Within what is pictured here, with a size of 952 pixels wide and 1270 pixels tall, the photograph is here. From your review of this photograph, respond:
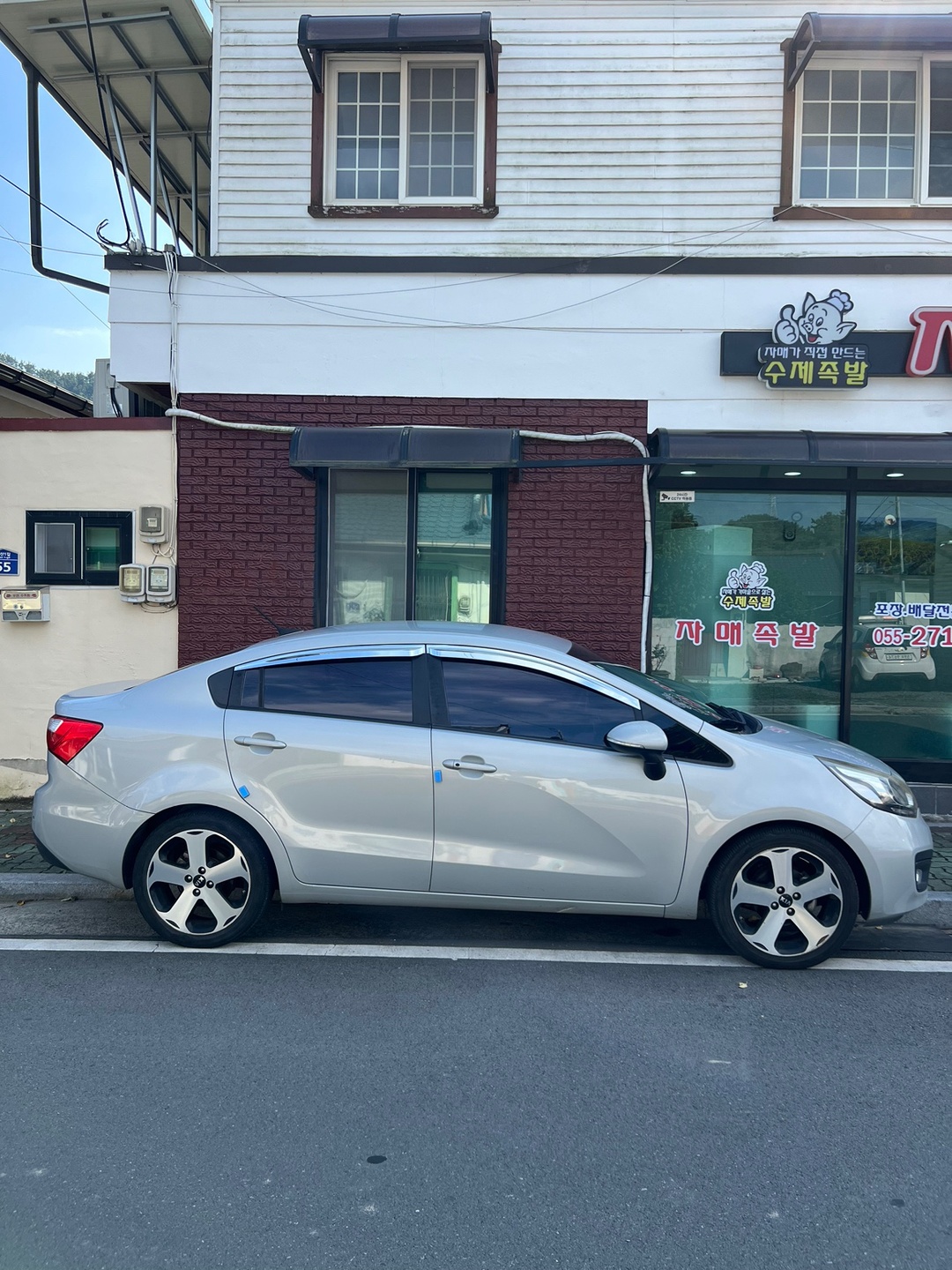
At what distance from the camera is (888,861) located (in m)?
4.79

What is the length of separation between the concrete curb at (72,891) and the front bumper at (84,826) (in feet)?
2.88

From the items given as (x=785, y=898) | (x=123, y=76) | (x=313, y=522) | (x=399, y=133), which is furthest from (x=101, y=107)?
(x=785, y=898)

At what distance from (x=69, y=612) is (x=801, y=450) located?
6.20 m

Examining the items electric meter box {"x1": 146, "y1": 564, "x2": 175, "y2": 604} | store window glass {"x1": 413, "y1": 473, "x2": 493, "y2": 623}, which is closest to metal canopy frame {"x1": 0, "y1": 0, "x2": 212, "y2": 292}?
→ electric meter box {"x1": 146, "y1": 564, "x2": 175, "y2": 604}

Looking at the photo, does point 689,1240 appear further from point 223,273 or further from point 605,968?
point 223,273

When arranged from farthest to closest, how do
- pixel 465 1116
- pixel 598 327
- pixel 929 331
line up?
pixel 598 327
pixel 929 331
pixel 465 1116

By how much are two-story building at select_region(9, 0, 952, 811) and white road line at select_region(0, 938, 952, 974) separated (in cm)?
377

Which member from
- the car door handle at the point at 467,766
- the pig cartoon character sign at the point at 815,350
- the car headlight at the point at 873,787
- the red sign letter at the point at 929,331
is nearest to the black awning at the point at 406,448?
the pig cartoon character sign at the point at 815,350

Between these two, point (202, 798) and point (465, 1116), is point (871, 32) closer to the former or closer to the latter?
point (202, 798)

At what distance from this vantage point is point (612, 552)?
8.49 meters

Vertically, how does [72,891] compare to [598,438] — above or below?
below

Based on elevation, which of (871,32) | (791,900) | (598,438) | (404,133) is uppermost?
(871,32)

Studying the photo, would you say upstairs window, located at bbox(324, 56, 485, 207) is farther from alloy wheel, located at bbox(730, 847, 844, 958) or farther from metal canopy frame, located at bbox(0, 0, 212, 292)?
alloy wheel, located at bbox(730, 847, 844, 958)

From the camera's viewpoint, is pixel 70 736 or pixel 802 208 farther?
pixel 802 208
